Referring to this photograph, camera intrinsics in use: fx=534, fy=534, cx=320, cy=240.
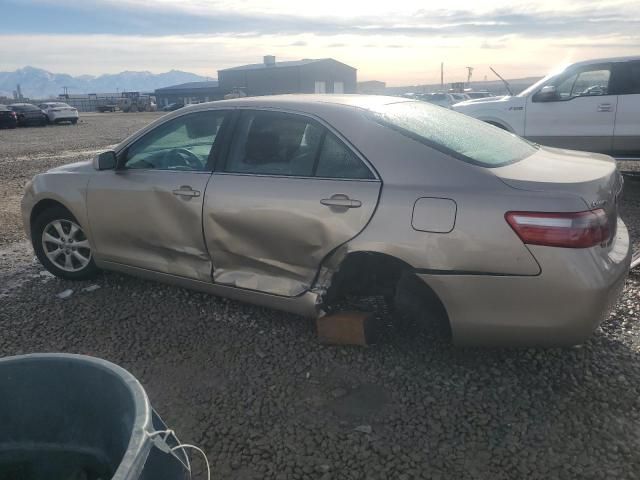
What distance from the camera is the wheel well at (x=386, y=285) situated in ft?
10.1

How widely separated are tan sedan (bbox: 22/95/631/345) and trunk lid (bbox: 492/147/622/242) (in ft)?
0.04

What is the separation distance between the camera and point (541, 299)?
2699 millimetres

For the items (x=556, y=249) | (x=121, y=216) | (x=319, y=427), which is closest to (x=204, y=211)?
(x=121, y=216)

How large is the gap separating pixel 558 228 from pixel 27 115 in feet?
106

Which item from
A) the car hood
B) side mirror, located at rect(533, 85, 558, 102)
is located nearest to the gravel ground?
the car hood

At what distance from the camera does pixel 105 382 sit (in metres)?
1.77

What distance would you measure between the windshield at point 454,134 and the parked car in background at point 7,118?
2969 centimetres

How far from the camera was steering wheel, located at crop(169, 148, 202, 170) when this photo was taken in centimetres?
379

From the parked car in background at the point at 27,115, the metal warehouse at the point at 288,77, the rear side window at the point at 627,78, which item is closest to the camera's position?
the rear side window at the point at 627,78

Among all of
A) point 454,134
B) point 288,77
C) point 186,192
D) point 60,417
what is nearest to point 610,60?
point 454,134

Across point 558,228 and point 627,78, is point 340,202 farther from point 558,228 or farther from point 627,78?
point 627,78

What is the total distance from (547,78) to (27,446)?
28.9 feet

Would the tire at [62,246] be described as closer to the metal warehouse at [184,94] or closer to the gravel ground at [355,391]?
the gravel ground at [355,391]

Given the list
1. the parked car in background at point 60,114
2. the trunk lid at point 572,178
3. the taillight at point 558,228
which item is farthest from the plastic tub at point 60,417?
the parked car in background at point 60,114
